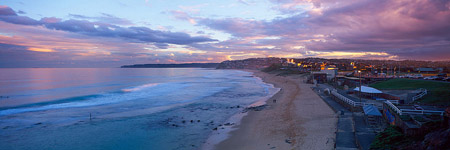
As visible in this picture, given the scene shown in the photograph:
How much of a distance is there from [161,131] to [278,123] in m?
7.48

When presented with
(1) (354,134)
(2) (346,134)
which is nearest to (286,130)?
(2) (346,134)

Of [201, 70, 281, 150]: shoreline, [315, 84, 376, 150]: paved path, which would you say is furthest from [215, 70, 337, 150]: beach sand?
[315, 84, 376, 150]: paved path

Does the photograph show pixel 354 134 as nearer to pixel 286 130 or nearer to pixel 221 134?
pixel 286 130

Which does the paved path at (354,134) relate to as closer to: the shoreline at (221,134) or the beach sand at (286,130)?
the beach sand at (286,130)

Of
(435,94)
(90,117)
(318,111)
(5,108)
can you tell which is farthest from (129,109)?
(435,94)

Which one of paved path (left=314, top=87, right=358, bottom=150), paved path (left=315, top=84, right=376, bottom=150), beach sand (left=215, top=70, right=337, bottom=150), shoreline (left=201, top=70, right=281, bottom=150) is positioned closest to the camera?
paved path (left=315, top=84, right=376, bottom=150)

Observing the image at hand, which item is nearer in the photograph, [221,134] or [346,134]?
[346,134]

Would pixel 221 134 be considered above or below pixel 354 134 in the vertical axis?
below

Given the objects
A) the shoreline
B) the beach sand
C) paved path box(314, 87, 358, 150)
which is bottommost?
the shoreline

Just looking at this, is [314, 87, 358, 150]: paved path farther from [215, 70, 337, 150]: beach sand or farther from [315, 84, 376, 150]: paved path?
[215, 70, 337, 150]: beach sand

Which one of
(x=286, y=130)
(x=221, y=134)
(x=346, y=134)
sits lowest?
(x=221, y=134)

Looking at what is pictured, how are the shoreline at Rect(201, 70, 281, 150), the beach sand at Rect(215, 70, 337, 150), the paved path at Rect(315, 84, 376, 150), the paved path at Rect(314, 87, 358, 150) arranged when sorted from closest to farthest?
the paved path at Rect(315, 84, 376, 150), the paved path at Rect(314, 87, 358, 150), the beach sand at Rect(215, 70, 337, 150), the shoreline at Rect(201, 70, 281, 150)

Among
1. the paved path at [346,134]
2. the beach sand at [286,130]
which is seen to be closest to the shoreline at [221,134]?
the beach sand at [286,130]

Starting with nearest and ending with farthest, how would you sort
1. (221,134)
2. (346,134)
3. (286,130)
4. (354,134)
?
(354,134) → (346,134) → (286,130) → (221,134)
